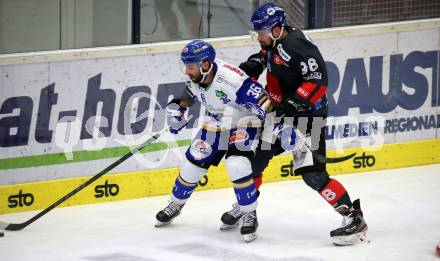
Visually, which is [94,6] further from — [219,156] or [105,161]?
[219,156]

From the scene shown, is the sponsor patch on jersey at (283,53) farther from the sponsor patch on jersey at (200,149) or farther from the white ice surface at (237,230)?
the white ice surface at (237,230)

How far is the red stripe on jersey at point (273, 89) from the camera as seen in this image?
6.64 metres

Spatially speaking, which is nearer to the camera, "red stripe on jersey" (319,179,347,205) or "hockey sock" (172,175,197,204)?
"red stripe on jersey" (319,179,347,205)

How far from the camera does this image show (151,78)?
779 cm

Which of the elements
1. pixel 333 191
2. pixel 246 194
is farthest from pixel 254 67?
pixel 333 191

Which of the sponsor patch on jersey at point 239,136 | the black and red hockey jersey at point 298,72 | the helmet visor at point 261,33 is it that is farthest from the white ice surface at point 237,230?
the helmet visor at point 261,33

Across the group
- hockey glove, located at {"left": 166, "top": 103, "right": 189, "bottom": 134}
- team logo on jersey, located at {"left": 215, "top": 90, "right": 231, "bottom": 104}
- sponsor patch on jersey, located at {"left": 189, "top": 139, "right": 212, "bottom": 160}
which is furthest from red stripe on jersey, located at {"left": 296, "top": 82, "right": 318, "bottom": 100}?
hockey glove, located at {"left": 166, "top": 103, "right": 189, "bottom": 134}

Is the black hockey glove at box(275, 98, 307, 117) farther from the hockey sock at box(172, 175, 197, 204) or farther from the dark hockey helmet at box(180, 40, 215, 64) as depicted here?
the hockey sock at box(172, 175, 197, 204)

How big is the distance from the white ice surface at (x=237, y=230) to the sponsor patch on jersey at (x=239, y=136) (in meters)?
0.64

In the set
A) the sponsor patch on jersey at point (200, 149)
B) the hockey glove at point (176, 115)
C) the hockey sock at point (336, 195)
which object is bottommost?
the hockey sock at point (336, 195)

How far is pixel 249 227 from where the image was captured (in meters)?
6.54

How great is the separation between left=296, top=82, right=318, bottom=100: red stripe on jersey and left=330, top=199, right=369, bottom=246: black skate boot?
29.4 inches

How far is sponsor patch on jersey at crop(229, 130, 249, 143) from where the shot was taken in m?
6.46

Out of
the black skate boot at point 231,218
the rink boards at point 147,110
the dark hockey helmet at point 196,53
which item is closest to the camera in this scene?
the dark hockey helmet at point 196,53
